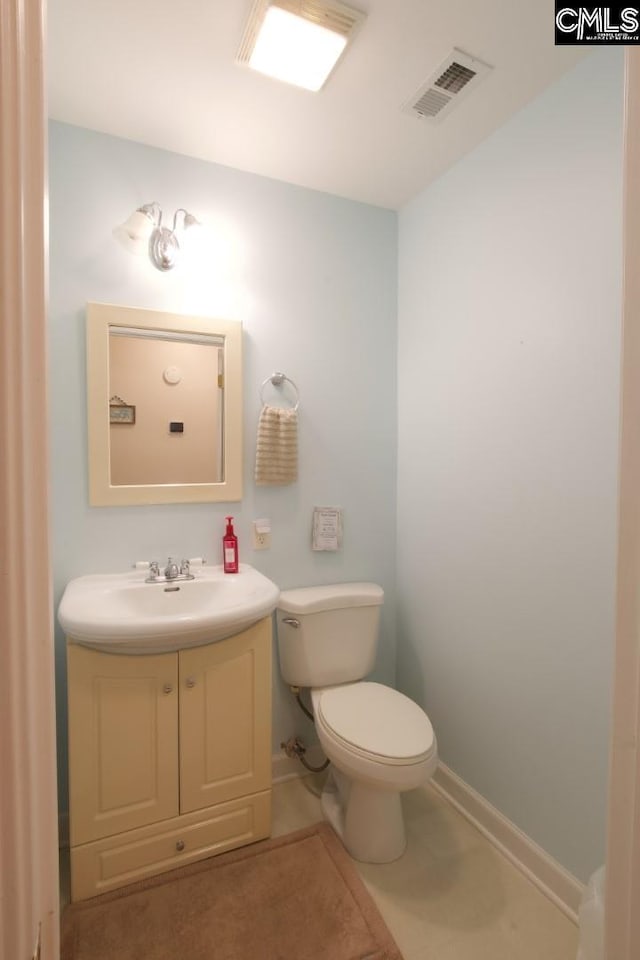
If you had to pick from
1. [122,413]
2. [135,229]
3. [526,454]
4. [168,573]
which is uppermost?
[135,229]

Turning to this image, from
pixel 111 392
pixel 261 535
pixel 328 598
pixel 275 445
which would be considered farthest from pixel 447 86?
pixel 328 598

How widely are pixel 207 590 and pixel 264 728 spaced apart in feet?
1.65

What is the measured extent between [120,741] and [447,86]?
7.26 feet

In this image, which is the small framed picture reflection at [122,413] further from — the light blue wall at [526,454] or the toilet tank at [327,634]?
the light blue wall at [526,454]

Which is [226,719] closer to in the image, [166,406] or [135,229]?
[166,406]

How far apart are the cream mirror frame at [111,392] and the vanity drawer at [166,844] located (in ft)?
3.41

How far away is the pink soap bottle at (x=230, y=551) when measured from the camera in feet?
5.67

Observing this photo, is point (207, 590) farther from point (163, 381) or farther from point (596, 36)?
point (596, 36)

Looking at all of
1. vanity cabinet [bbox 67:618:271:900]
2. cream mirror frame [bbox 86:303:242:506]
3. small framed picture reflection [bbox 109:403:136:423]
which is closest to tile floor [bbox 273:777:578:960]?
vanity cabinet [bbox 67:618:271:900]

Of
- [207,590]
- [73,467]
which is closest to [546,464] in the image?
[207,590]

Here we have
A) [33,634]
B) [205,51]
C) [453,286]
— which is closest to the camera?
[33,634]

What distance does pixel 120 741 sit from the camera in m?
1.34

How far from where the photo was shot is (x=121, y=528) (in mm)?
1648

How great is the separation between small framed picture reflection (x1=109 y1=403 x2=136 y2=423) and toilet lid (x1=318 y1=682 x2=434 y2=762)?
1.25 meters
